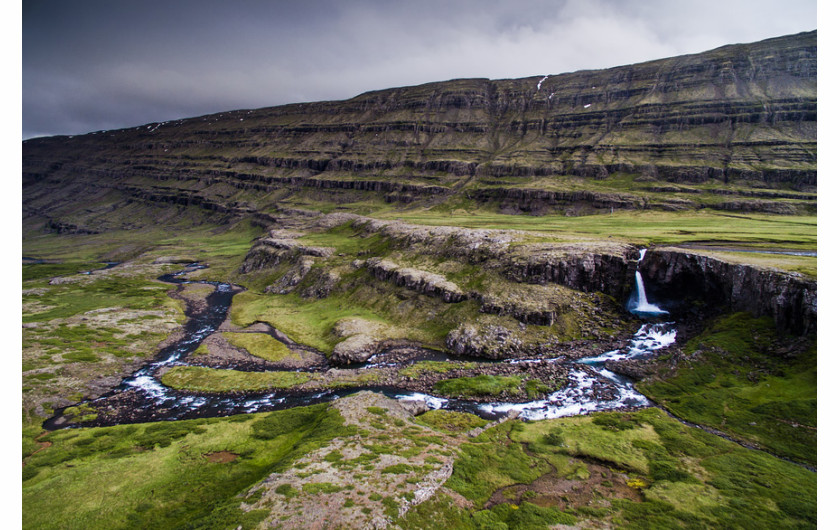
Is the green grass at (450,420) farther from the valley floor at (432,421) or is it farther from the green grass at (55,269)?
the green grass at (55,269)

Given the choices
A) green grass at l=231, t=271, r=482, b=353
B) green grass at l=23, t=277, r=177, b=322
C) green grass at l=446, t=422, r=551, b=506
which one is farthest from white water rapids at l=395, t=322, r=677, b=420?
green grass at l=23, t=277, r=177, b=322

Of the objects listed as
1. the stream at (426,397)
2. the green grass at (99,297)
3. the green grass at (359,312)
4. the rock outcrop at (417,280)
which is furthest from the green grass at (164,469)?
the green grass at (99,297)

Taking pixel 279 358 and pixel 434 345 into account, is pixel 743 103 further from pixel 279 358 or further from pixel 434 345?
pixel 279 358

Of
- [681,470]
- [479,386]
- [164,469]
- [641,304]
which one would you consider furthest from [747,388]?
[164,469]

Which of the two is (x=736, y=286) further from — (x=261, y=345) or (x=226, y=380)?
(x=261, y=345)

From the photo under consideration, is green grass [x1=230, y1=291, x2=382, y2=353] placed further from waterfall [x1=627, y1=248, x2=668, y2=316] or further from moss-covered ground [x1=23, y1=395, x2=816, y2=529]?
waterfall [x1=627, y1=248, x2=668, y2=316]
